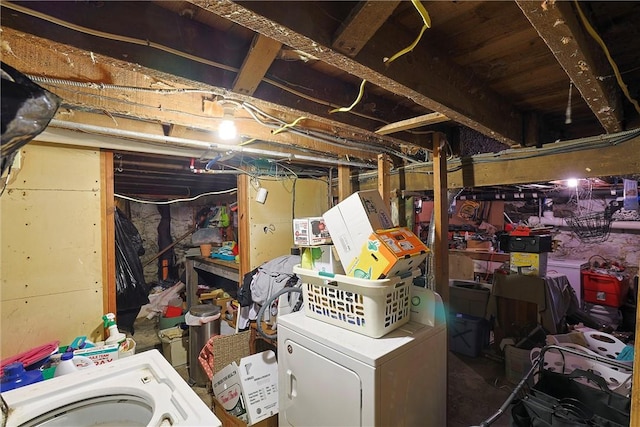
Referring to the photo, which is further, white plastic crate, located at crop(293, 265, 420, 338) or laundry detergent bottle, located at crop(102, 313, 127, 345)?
laundry detergent bottle, located at crop(102, 313, 127, 345)

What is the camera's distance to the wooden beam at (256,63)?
3.03ft

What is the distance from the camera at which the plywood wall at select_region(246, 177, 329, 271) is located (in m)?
2.70

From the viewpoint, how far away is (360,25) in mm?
741

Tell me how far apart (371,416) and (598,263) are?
19.7 feet

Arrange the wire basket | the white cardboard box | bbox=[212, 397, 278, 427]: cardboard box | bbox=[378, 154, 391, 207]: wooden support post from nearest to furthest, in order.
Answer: bbox=[212, 397, 278, 427]: cardboard box → the white cardboard box → bbox=[378, 154, 391, 207]: wooden support post → the wire basket

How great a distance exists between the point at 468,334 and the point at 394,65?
337cm

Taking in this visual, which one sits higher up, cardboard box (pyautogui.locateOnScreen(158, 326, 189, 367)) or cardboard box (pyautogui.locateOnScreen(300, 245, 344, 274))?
cardboard box (pyautogui.locateOnScreen(300, 245, 344, 274))

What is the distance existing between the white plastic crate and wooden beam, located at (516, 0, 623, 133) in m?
1.01

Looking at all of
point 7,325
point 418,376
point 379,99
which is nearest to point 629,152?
point 379,99

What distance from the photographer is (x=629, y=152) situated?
1.53 metres

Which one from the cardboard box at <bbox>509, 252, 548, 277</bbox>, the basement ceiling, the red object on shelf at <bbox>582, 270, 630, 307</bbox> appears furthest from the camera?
the red object on shelf at <bbox>582, 270, 630, 307</bbox>

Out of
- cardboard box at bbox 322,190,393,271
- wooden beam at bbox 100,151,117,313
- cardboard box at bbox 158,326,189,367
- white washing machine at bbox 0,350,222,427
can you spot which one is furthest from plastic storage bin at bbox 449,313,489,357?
wooden beam at bbox 100,151,117,313

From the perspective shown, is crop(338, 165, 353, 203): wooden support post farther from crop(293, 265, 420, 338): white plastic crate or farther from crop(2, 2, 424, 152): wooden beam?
crop(2, 2, 424, 152): wooden beam

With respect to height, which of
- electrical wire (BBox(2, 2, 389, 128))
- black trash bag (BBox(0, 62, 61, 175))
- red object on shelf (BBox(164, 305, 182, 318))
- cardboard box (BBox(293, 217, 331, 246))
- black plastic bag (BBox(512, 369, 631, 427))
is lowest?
red object on shelf (BBox(164, 305, 182, 318))
